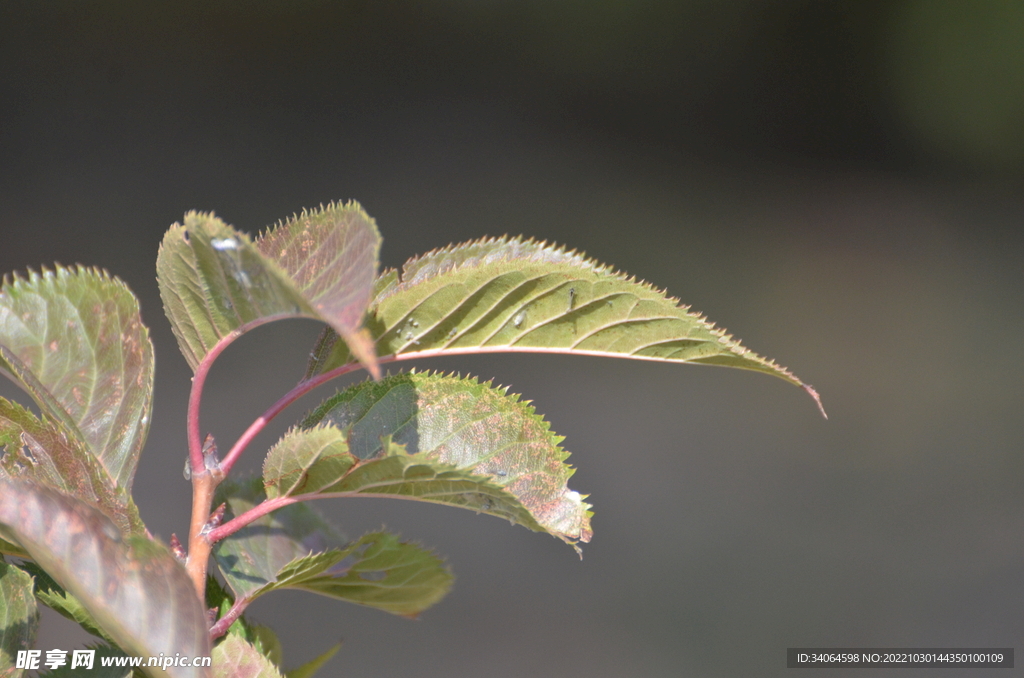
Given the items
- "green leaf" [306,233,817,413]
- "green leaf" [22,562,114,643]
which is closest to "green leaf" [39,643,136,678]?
"green leaf" [22,562,114,643]

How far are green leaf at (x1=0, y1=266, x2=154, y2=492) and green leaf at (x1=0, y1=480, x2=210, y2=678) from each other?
0.15ft

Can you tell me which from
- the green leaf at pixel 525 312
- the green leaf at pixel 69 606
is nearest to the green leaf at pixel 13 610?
the green leaf at pixel 69 606

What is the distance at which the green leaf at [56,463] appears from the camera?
8.4 inches

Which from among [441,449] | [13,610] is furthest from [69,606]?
[441,449]

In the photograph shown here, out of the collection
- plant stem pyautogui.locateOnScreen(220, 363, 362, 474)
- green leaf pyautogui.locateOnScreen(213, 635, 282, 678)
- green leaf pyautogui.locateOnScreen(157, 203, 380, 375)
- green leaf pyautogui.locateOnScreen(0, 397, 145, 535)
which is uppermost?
green leaf pyautogui.locateOnScreen(157, 203, 380, 375)

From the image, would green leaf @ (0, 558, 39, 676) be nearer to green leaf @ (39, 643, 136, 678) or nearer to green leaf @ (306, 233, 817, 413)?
green leaf @ (39, 643, 136, 678)

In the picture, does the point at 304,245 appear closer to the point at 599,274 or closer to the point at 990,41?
the point at 599,274

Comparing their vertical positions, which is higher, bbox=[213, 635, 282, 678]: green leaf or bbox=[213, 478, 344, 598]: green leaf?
bbox=[213, 478, 344, 598]: green leaf

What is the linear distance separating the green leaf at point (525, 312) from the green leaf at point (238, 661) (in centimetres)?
9

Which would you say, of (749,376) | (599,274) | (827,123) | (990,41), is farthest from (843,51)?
(599,274)

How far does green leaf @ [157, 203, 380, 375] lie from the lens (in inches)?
6.8

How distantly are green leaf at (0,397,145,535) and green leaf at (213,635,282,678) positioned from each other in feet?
0.16

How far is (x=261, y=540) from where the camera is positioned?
29cm

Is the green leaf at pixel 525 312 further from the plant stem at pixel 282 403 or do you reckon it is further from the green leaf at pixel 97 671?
the green leaf at pixel 97 671
